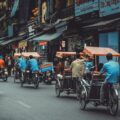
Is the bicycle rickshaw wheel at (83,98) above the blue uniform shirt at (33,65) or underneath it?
underneath

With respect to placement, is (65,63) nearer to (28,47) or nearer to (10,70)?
(10,70)

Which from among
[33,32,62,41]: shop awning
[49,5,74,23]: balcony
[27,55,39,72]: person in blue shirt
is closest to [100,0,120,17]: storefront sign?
[27,55,39,72]: person in blue shirt

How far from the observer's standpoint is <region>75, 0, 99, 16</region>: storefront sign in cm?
3297

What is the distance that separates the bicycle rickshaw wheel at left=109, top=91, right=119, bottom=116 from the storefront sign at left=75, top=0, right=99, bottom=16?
18244mm

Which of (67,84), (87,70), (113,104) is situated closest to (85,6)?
(87,70)

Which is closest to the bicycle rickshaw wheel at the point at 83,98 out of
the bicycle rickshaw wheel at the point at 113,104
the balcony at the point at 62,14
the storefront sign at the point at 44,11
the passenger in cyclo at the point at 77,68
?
the bicycle rickshaw wheel at the point at 113,104

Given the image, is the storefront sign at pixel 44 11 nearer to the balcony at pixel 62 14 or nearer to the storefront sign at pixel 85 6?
the balcony at pixel 62 14

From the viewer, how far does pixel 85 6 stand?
34.6 meters

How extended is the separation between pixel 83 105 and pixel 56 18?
27.2 meters

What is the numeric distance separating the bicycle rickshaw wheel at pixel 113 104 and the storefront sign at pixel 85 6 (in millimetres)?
18244

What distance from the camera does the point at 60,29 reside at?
123 feet

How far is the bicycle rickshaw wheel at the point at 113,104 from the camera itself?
14.5m

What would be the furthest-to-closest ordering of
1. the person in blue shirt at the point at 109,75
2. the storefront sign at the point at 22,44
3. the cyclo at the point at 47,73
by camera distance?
the storefront sign at the point at 22,44 → the cyclo at the point at 47,73 → the person in blue shirt at the point at 109,75

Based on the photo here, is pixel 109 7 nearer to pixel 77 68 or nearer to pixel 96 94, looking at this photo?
pixel 77 68
